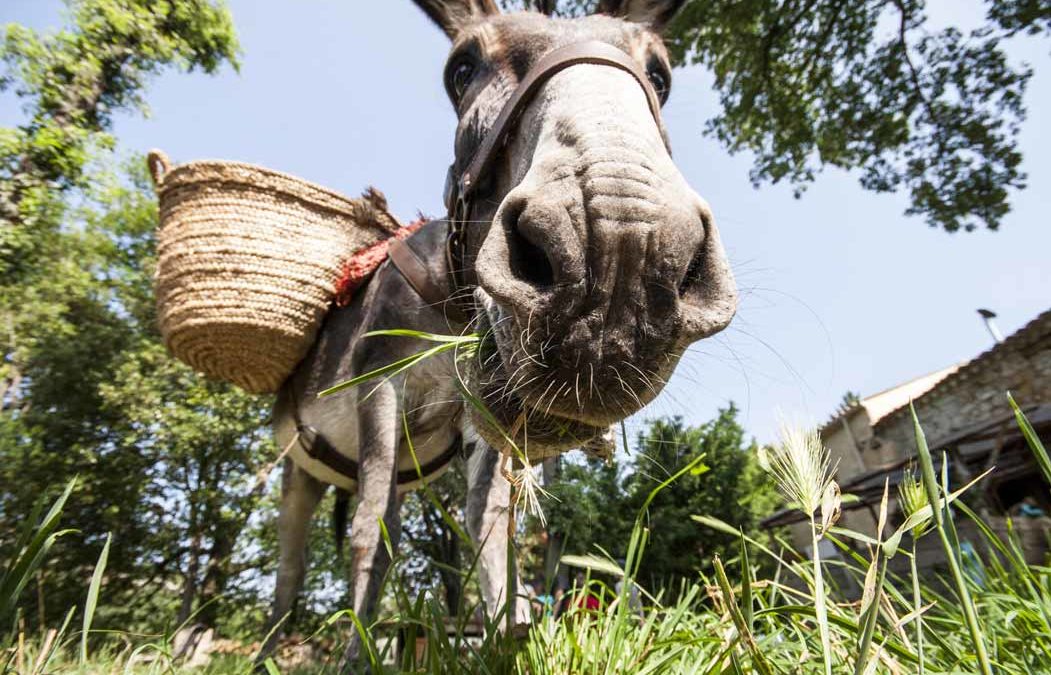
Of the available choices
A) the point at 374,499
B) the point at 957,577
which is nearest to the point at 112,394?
the point at 374,499

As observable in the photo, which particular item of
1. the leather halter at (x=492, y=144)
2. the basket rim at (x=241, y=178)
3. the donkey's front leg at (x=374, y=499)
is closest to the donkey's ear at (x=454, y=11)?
the leather halter at (x=492, y=144)

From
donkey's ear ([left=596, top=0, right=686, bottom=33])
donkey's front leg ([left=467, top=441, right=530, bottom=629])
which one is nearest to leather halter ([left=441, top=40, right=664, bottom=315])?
donkey's ear ([left=596, top=0, right=686, bottom=33])

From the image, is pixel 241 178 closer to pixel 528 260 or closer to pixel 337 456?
pixel 337 456

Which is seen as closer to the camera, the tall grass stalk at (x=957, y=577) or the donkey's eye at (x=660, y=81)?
the tall grass stalk at (x=957, y=577)

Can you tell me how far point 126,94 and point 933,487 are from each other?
52.5 ft

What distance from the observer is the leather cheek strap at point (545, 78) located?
163 cm

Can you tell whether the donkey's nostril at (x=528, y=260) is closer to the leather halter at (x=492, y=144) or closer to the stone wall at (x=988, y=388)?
the leather halter at (x=492, y=144)

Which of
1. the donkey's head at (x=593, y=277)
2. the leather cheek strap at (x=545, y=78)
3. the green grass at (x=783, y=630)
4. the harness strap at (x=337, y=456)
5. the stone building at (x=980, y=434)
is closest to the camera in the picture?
the green grass at (x=783, y=630)

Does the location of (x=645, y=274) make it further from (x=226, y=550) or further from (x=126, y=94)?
(x=126, y=94)

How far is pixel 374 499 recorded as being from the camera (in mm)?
2283

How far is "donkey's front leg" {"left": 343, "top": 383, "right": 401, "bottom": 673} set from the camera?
2.16 metres

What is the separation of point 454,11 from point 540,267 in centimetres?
192

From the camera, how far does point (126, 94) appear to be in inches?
478

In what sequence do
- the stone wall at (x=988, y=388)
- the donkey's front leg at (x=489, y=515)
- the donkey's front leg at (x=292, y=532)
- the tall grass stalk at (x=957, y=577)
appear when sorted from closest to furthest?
the tall grass stalk at (x=957, y=577), the donkey's front leg at (x=489, y=515), the donkey's front leg at (x=292, y=532), the stone wall at (x=988, y=388)
